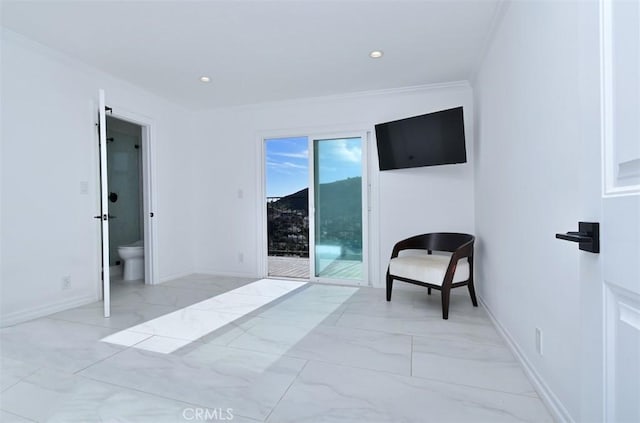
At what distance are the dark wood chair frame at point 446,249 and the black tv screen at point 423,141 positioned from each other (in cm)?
81

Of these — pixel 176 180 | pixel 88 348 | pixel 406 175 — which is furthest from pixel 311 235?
pixel 88 348

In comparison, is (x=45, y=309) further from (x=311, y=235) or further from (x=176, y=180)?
(x=311, y=235)

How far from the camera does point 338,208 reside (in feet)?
Answer: 13.0

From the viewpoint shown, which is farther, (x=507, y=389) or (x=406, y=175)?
(x=406, y=175)

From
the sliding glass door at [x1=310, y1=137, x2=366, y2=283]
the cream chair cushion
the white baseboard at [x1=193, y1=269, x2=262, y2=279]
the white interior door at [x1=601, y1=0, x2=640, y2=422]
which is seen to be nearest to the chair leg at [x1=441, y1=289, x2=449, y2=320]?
the cream chair cushion

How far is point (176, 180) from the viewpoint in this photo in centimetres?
424

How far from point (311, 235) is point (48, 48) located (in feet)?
10.8

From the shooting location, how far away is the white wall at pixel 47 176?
253 cm

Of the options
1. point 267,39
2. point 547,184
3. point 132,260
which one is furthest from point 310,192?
point 547,184

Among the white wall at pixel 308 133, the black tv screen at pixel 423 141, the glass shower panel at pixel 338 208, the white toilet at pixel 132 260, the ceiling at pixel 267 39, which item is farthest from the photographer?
the white toilet at pixel 132 260

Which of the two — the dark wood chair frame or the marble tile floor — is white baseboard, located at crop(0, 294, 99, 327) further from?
the dark wood chair frame

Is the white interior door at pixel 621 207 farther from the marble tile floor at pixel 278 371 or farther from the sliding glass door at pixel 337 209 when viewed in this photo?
the sliding glass door at pixel 337 209

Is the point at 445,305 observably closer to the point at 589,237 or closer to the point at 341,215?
the point at 341,215

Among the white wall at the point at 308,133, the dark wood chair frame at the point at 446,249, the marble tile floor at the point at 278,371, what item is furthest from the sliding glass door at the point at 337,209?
the marble tile floor at the point at 278,371
